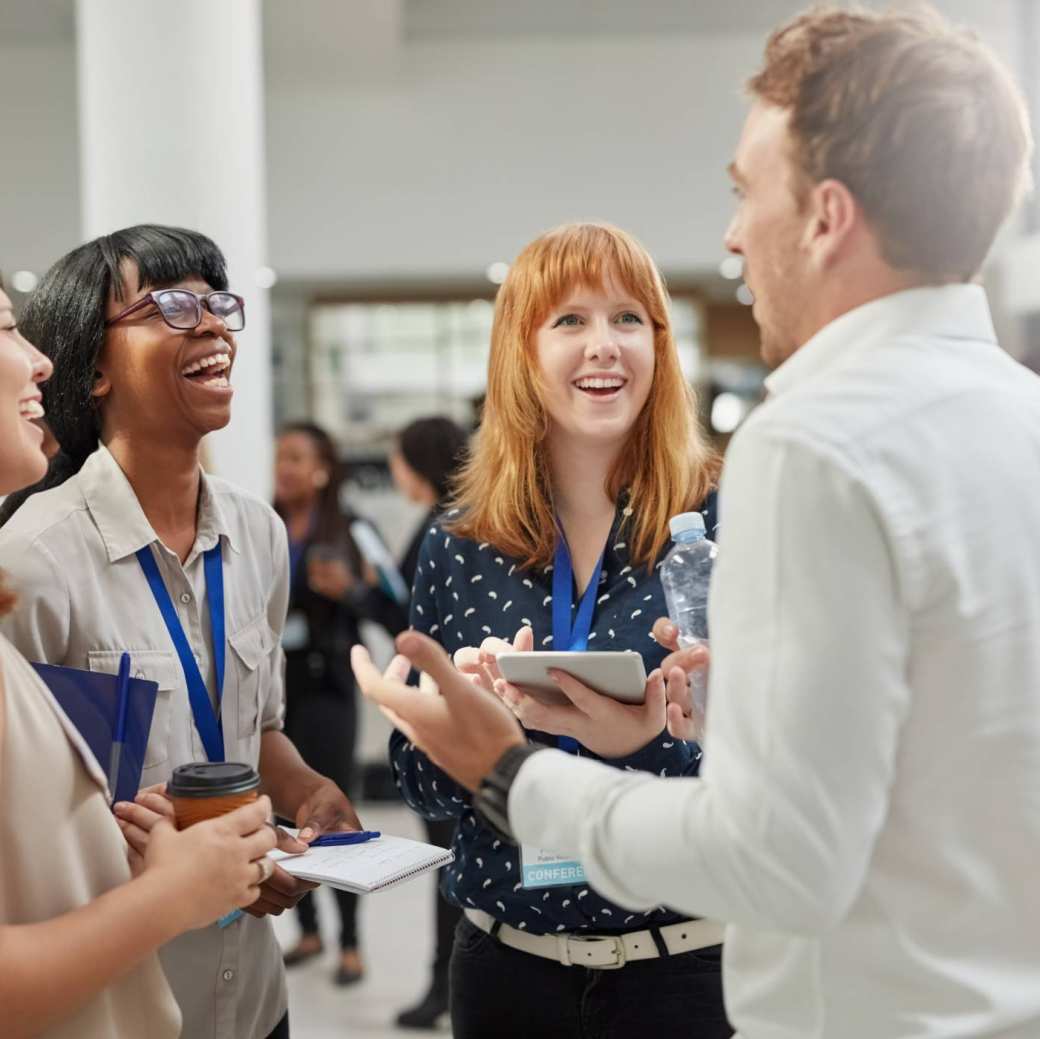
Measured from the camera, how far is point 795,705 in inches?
38.3

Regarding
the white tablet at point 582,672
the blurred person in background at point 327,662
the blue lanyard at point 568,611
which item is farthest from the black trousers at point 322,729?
the white tablet at point 582,672

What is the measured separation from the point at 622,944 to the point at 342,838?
0.45 meters

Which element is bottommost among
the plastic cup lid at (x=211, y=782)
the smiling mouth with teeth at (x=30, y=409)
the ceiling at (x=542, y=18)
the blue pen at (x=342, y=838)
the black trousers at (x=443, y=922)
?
the black trousers at (x=443, y=922)

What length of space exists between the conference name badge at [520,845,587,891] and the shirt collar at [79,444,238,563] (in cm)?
70

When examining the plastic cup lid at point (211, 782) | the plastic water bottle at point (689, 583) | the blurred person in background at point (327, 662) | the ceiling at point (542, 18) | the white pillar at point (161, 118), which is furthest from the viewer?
the ceiling at point (542, 18)

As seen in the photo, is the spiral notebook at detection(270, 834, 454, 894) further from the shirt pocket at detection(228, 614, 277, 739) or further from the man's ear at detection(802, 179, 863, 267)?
the man's ear at detection(802, 179, 863, 267)

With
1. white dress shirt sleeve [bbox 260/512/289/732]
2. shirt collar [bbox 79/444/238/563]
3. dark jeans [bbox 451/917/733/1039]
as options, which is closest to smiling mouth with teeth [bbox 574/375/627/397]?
white dress shirt sleeve [bbox 260/512/289/732]

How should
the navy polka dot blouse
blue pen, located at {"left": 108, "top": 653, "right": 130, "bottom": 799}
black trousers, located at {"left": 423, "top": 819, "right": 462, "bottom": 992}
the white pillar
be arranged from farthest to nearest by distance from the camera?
black trousers, located at {"left": 423, "top": 819, "right": 462, "bottom": 992} → the white pillar → the navy polka dot blouse → blue pen, located at {"left": 108, "top": 653, "right": 130, "bottom": 799}

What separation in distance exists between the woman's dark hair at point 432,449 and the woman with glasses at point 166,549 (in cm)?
293

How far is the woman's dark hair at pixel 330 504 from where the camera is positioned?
517 centimetres

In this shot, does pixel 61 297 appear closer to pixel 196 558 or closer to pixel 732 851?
pixel 196 558

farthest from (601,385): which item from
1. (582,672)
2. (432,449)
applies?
(432,449)

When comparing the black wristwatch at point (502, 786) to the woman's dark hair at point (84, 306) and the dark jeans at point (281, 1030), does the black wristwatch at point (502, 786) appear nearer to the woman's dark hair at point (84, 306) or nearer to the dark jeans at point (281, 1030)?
the dark jeans at point (281, 1030)

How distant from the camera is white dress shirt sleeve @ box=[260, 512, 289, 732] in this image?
2.10 metres
